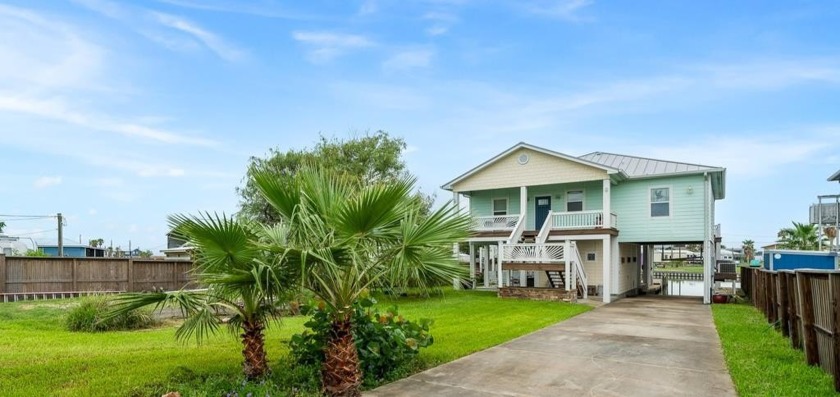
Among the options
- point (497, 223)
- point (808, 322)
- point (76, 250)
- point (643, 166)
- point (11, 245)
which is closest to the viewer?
point (808, 322)

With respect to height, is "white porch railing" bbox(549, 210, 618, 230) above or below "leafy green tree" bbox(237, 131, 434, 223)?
below

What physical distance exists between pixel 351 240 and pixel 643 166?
1819cm

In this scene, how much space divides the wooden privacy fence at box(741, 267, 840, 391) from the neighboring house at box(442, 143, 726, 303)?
29.2 feet

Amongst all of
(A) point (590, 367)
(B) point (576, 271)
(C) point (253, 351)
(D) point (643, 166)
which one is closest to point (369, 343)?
(C) point (253, 351)

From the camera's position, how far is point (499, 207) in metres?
22.5

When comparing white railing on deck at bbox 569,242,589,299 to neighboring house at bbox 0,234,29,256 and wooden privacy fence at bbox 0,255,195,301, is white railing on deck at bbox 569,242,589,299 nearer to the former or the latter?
wooden privacy fence at bbox 0,255,195,301

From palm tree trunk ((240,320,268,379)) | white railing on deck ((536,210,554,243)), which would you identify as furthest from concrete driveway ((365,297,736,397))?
white railing on deck ((536,210,554,243))

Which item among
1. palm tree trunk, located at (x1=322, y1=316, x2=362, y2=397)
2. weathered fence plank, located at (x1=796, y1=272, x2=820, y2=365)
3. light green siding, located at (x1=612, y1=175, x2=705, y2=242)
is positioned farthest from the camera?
light green siding, located at (x1=612, y1=175, x2=705, y2=242)

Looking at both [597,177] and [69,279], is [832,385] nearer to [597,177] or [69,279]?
[597,177]

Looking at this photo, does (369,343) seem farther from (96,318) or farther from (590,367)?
(96,318)

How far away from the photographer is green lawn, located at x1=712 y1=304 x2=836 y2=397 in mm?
5645

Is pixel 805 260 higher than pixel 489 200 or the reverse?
the reverse

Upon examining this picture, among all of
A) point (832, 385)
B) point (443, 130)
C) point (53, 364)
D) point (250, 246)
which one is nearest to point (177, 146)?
point (443, 130)

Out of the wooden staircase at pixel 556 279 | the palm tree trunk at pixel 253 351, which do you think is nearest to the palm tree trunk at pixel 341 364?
the palm tree trunk at pixel 253 351
